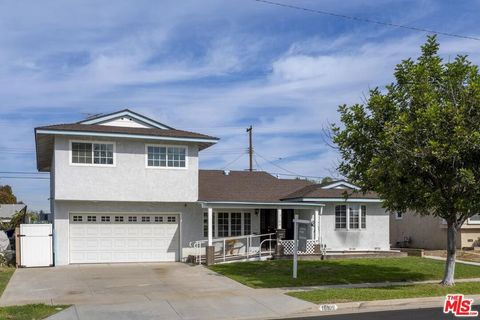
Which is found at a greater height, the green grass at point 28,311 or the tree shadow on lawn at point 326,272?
the green grass at point 28,311

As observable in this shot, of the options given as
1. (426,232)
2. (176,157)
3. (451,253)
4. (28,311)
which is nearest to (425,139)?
(451,253)

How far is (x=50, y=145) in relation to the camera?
24.5m

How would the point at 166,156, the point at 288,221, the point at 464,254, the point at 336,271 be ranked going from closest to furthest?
the point at 336,271, the point at 166,156, the point at 464,254, the point at 288,221

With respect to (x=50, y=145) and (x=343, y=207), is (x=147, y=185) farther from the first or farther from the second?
(x=343, y=207)

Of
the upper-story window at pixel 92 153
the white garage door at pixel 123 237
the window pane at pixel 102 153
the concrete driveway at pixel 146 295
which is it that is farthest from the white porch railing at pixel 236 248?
the upper-story window at pixel 92 153

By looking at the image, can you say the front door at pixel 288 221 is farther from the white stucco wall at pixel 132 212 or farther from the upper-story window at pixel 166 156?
the upper-story window at pixel 166 156

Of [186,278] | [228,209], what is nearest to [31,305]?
[186,278]

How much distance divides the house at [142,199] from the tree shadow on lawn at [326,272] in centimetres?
189

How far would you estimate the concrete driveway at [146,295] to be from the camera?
12.5 m

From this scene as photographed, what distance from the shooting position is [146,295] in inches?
581

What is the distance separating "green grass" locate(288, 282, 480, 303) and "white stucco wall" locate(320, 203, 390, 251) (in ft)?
34.5

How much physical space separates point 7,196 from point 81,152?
185ft

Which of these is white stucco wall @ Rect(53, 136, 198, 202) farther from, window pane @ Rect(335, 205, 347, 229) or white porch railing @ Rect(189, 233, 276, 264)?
window pane @ Rect(335, 205, 347, 229)

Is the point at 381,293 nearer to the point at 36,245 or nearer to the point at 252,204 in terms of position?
the point at 252,204
